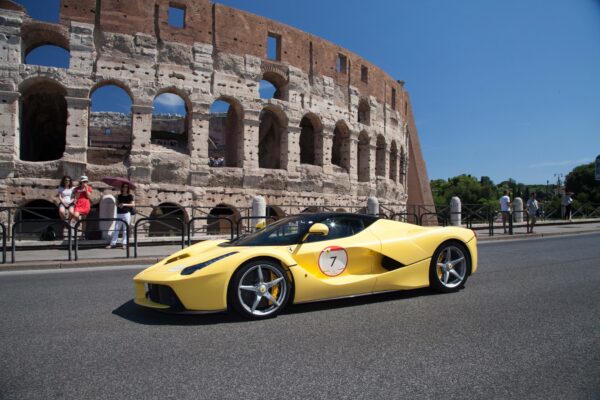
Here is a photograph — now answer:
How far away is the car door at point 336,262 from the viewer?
4.69 m

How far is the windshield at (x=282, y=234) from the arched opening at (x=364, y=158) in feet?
73.2

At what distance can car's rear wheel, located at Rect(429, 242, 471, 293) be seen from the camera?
5.57m

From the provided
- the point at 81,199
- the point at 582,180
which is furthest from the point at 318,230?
the point at 582,180

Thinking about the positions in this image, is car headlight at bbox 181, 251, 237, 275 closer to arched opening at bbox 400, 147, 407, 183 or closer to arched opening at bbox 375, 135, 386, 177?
arched opening at bbox 375, 135, 386, 177

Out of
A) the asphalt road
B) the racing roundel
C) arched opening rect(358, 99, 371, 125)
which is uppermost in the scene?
arched opening rect(358, 99, 371, 125)

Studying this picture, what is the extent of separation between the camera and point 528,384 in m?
2.75

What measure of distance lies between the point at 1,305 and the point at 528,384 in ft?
19.7

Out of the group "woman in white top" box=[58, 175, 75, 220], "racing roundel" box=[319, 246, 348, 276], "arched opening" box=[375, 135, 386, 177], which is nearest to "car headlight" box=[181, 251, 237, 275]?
"racing roundel" box=[319, 246, 348, 276]

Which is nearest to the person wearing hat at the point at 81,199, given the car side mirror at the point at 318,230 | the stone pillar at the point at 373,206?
the car side mirror at the point at 318,230

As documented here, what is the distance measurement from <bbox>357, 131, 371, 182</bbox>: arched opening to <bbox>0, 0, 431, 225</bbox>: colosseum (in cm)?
9

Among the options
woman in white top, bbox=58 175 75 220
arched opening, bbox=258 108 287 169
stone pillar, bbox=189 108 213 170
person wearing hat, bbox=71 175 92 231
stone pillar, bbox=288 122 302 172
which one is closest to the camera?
woman in white top, bbox=58 175 75 220

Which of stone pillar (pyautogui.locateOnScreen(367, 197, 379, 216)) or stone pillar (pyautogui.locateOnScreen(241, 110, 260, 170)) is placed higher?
stone pillar (pyautogui.locateOnScreen(241, 110, 260, 170))

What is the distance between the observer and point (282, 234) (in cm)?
505

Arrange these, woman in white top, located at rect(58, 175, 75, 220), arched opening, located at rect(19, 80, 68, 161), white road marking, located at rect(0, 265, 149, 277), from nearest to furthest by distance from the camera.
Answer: white road marking, located at rect(0, 265, 149, 277) < woman in white top, located at rect(58, 175, 75, 220) < arched opening, located at rect(19, 80, 68, 161)
